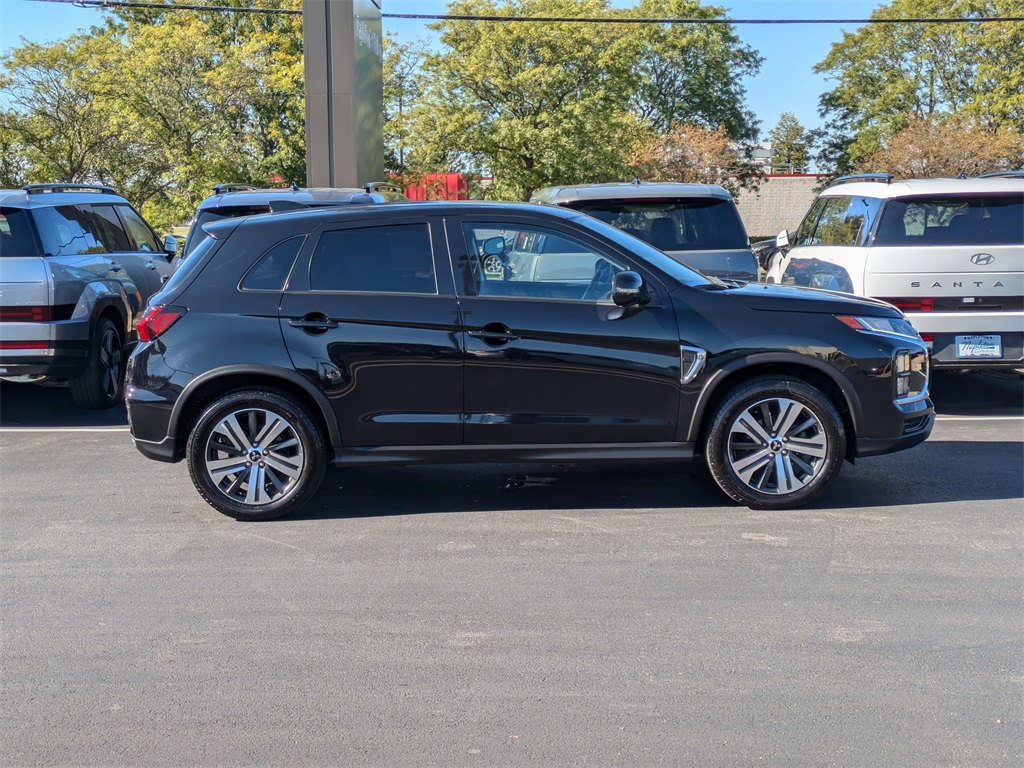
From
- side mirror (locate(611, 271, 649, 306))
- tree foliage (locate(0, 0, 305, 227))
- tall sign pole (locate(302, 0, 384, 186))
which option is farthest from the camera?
tree foliage (locate(0, 0, 305, 227))

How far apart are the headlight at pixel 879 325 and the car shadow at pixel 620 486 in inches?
39.2

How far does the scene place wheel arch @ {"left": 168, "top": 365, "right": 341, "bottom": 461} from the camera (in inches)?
246

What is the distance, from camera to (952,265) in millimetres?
8977

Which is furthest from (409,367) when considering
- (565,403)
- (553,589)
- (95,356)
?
(95,356)

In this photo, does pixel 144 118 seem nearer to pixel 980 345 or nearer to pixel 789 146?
pixel 980 345

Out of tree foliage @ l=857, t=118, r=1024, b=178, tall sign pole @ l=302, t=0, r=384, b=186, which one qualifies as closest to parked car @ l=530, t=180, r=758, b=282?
tall sign pole @ l=302, t=0, r=384, b=186

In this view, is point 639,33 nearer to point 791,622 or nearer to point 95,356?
point 95,356

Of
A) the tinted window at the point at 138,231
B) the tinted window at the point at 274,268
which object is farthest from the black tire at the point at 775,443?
the tinted window at the point at 138,231

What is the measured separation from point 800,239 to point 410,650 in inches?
326

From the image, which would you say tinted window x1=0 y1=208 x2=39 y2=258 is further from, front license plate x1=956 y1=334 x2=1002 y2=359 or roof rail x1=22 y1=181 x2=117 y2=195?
front license plate x1=956 y1=334 x2=1002 y2=359

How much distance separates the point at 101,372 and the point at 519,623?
6437 mm

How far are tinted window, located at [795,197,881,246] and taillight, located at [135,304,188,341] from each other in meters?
5.70

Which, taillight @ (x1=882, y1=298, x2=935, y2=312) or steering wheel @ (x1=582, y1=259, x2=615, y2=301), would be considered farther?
taillight @ (x1=882, y1=298, x2=935, y2=312)

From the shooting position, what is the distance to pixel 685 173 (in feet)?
123
